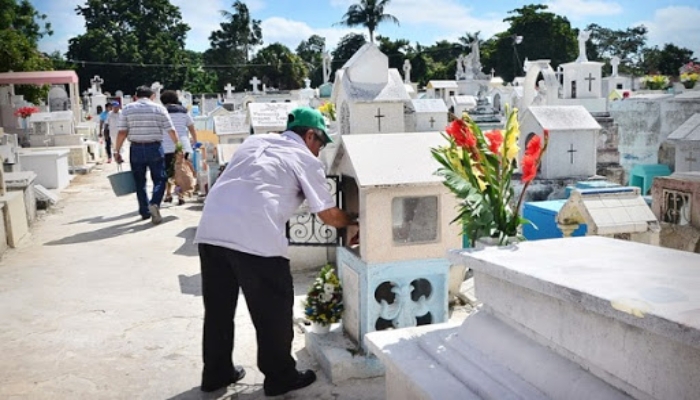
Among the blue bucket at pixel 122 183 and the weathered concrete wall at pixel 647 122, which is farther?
the weathered concrete wall at pixel 647 122

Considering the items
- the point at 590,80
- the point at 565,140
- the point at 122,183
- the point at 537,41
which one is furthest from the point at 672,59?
the point at 122,183

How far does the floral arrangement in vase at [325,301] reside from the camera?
12.0 ft

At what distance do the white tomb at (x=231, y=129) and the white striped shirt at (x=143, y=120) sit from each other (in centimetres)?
225

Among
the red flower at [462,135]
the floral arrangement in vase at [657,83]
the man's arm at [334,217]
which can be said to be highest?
the floral arrangement in vase at [657,83]

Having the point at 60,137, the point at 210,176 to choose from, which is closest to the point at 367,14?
the point at 60,137

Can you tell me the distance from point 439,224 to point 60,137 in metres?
15.9

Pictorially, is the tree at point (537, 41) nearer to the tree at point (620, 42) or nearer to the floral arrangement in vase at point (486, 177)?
the tree at point (620, 42)

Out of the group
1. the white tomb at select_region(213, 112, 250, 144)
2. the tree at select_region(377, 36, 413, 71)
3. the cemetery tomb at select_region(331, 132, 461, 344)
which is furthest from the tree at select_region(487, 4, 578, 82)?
the cemetery tomb at select_region(331, 132, 461, 344)

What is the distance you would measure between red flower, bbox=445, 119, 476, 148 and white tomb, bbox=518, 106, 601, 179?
565 centimetres

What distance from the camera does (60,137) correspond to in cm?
1681

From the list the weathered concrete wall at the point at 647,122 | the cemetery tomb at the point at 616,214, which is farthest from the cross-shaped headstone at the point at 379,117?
the weathered concrete wall at the point at 647,122

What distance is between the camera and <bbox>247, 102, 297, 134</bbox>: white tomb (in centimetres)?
841

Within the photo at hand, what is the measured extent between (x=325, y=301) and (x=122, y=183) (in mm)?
4586

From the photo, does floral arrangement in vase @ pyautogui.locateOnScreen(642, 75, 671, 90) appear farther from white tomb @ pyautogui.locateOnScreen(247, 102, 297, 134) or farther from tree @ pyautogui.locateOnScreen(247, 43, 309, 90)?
tree @ pyautogui.locateOnScreen(247, 43, 309, 90)
